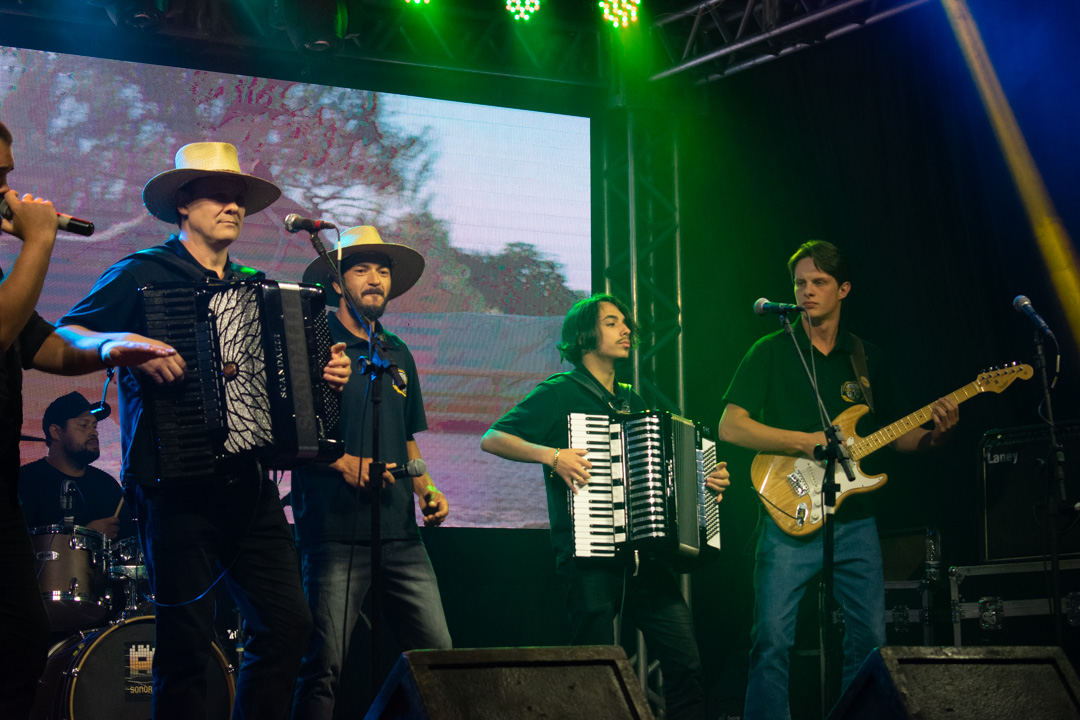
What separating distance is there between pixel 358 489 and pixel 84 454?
2.19m

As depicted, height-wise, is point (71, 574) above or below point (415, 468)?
below

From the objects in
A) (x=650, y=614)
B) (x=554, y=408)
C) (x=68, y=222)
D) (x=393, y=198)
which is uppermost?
(x=393, y=198)

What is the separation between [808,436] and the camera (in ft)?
16.4

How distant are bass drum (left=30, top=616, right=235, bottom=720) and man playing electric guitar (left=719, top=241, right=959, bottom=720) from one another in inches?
109

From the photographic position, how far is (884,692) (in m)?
2.48

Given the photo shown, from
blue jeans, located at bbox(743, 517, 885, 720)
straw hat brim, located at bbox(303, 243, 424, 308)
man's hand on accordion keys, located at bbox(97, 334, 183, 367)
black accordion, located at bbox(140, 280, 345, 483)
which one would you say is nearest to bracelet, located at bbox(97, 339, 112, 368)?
man's hand on accordion keys, located at bbox(97, 334, 183, 367)

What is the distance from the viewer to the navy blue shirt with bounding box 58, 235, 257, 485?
3.43m

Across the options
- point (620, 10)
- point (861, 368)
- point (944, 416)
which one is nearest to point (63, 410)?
point (620, 10)

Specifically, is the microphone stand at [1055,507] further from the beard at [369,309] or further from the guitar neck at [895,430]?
the beard at [369,309]

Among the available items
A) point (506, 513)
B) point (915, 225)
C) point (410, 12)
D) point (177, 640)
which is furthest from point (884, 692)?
point (410, 12)

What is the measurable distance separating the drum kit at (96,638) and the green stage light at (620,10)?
4331mm

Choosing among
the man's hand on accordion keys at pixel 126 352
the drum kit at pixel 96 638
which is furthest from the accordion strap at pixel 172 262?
the drum kit at pixel 96 638

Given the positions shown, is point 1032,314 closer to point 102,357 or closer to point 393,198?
point 393,198

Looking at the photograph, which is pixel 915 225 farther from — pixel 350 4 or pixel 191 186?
pixel 191 186
